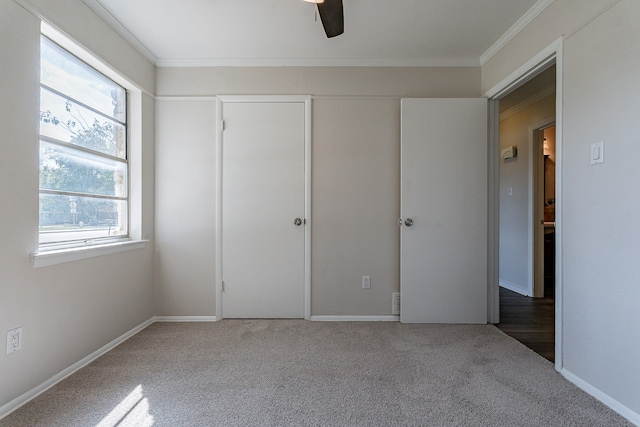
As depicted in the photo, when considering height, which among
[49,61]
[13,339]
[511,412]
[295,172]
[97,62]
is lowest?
[511,412]

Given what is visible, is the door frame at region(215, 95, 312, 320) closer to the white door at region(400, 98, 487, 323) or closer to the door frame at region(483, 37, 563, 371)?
the white door at region(400, 98, 487, 323)

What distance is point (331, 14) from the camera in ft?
5.18

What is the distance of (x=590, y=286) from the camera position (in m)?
1.70

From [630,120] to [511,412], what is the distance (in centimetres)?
153

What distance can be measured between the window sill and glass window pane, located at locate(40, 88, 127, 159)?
0.69m

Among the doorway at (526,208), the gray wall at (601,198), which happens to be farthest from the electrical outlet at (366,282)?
the gray wall at (601,198)

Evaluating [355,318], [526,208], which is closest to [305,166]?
[355,318]

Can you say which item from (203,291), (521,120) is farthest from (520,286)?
(203,291)

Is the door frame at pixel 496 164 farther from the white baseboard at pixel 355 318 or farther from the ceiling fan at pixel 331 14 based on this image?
the ceiling fan at pixel 331 14

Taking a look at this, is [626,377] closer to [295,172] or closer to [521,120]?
[295,172]

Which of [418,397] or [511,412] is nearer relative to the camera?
[511,412]

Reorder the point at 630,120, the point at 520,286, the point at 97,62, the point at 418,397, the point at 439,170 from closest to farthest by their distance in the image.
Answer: the point at 630,120
the point at 418,397
the point at 97,62
the point at 439,170
the point at 520,286

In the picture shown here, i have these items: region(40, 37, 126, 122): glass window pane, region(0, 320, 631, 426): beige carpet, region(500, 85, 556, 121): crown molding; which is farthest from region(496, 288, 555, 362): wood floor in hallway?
region(40, 37, 126, 122): glass window pane

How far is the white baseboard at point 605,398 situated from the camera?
1462mm
